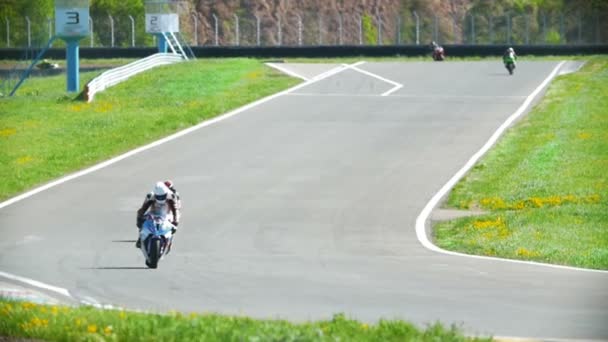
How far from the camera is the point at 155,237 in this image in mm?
19094

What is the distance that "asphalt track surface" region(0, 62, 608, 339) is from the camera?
15.8 metres

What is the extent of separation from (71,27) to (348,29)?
50.7 metres

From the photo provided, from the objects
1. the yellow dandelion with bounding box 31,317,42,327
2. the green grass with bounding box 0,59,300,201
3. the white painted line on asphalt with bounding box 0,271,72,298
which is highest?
the yellow dandelion with bounding box 31,317,42,327

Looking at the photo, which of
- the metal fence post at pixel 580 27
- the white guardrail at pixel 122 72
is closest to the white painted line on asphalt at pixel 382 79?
the white guardrail at pixel 122 72

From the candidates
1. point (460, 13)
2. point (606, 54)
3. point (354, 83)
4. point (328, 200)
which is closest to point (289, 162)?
point (328, 200)

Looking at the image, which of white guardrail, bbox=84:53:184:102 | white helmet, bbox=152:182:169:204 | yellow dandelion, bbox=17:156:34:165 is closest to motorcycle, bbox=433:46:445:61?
white guardrail, bbox=84:53:184:102

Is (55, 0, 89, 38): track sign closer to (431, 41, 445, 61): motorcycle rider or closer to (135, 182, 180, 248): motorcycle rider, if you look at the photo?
(431, 41, 445, 61): motorcycle rider

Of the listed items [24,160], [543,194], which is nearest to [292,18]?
[24,160]

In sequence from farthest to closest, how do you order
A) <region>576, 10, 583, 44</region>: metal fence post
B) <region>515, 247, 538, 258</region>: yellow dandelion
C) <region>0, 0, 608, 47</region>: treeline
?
<region>0, 0, 608, 47</region>: treeline, <region>576, 10, 583, 44</region>: metal fence post, <region>515, 247, 538, 258</region>: yellow dandelion

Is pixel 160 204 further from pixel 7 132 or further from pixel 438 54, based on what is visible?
pixel 438 54

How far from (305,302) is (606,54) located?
5175 centimetres

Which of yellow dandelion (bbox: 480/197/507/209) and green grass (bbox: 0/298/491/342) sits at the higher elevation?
green grass (bbox: 0/298/491/342)

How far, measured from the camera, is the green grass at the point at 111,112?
34.3 m

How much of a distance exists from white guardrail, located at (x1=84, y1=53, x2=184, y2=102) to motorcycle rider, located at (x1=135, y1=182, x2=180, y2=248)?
2989 cm
